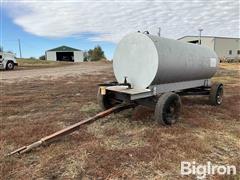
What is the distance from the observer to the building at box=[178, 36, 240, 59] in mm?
53562

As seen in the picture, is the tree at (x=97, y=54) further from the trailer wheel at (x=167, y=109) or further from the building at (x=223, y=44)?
the trailer wheel at (x=167, y=109)

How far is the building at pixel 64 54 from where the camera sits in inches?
2539

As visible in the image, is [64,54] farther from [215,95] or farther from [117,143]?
[117,143]

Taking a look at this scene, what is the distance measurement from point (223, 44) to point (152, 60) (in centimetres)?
5421

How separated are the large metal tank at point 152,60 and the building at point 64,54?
59276 millimetres

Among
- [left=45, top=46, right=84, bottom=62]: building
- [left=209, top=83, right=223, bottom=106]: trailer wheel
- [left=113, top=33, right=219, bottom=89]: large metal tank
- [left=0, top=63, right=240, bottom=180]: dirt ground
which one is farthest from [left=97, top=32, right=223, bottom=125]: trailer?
[left=45, top=46, right=84, bottom=62]: building

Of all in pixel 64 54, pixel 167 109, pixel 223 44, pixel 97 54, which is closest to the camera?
pixel 167 109

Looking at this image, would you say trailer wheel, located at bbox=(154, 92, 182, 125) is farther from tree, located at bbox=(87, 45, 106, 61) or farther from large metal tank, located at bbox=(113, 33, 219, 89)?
tree, located at bbox=(87, 45, 106, 61)

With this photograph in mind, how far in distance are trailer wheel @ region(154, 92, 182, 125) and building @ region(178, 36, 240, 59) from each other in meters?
51.0

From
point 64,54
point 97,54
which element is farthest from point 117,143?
point 97,54

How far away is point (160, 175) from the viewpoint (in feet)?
11.1

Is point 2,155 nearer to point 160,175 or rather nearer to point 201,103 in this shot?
point 160,175

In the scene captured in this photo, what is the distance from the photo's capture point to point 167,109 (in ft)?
17.8

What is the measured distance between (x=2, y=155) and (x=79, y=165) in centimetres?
129
